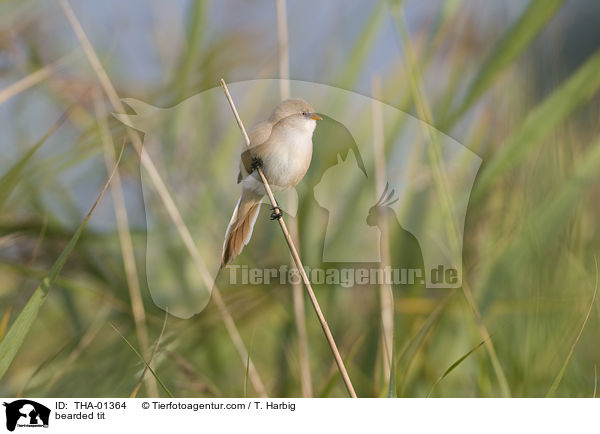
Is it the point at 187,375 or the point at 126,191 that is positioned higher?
the point at 126,191

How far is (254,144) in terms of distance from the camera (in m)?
0.65

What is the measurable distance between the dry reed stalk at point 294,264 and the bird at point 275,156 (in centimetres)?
3

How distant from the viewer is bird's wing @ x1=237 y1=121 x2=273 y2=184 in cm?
65

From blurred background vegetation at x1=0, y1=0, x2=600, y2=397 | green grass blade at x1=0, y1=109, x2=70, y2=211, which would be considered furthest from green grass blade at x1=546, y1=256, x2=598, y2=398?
green grass blade at x1=0, y1=109, x2=70, y2=211

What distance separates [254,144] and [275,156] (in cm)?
3

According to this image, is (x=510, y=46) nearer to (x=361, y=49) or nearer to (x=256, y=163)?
(x=361, y=49)

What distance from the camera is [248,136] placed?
2.18 feet

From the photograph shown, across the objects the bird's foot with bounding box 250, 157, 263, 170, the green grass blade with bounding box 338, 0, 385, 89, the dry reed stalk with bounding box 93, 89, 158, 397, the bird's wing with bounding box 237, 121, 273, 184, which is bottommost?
the dry reed stalk with bounding box 93, 89, 158, 397

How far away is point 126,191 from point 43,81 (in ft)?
0.58

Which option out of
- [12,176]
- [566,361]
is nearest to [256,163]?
[12,176]

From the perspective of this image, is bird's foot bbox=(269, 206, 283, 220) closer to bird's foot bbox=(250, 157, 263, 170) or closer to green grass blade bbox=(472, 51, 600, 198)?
bird's foot bbox=(250, 157, 263, 170)
